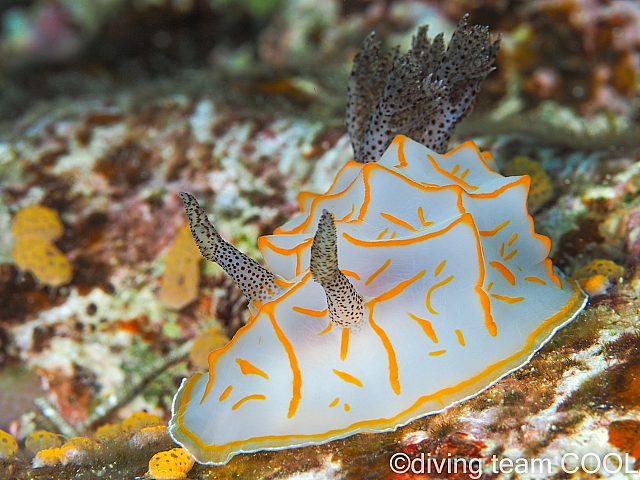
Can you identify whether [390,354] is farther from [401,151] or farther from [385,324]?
[401,151]

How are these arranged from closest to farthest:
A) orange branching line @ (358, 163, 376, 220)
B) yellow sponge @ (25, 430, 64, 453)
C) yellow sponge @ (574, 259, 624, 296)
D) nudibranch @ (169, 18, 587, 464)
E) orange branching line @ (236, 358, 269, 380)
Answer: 1. nudibranch @ (169, 18, 587, 464)
2. orange branching line @ (236, 358, 269, 380)
3. orange branching line @ (358, 163, 376, 220)
4. yellow sponge @ (574, 259, 624, 296)
5. yellow sponge @ (25, 430, 64, 453)

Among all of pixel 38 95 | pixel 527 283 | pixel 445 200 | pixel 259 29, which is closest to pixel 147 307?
pixel 445 200

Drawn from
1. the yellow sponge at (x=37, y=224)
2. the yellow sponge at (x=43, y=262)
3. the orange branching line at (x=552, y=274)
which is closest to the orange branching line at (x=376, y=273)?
the orange branching line at (x=552, y=274)

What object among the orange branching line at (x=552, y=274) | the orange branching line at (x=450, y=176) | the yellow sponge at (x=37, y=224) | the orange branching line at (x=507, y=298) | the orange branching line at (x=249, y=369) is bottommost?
the orange branching line at (x=249, y=369)

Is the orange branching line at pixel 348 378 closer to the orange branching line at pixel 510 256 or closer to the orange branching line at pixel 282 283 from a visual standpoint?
the orange branching line at pixel 282 283

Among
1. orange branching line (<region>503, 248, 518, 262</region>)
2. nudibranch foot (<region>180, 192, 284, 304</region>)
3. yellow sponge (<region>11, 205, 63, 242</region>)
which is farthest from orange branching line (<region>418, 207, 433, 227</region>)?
yellow sponge (<region>11, 205, 63, 242</region>)

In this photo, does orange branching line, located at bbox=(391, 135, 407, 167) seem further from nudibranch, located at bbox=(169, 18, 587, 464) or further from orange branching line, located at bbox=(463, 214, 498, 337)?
orange branching line, located at bbox=(463, 214, 498, 337)

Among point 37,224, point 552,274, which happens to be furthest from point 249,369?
point 37,224
